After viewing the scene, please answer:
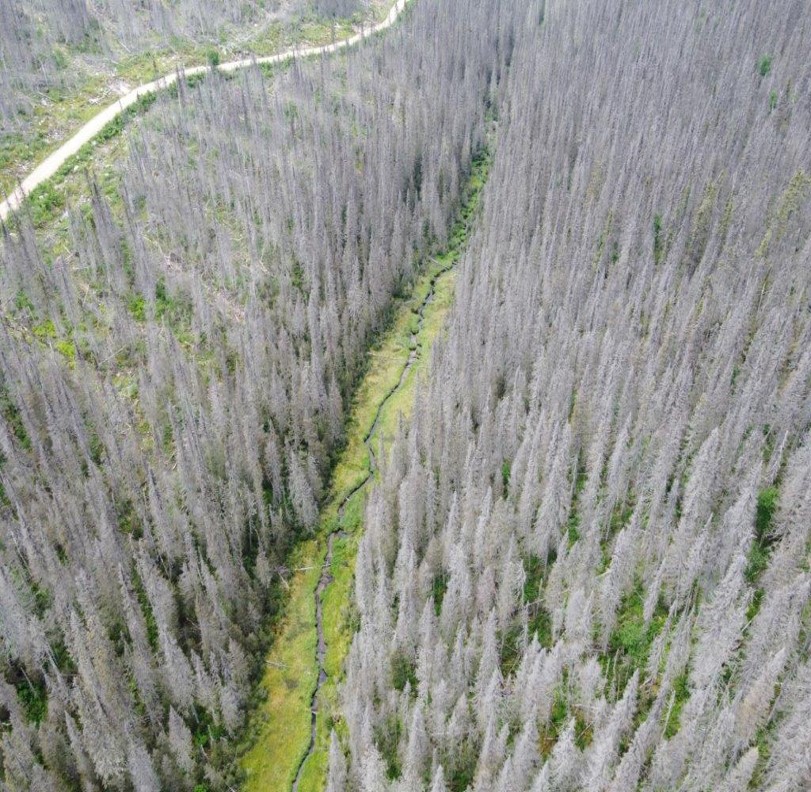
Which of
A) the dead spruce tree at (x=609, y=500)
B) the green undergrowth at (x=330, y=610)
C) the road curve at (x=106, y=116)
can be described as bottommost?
the green undergrowth at (x=330, y=610)

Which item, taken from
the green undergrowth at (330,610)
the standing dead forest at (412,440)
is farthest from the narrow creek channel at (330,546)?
the standing dead forest at (412,440)

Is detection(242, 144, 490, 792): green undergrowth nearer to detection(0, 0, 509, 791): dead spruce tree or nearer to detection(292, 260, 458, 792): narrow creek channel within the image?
detection(292, 260, 458, 792): narrow creek channel

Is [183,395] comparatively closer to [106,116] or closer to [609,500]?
[609,500]

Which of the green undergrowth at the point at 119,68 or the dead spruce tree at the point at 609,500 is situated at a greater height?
the green undergrowth at the point at 119,68

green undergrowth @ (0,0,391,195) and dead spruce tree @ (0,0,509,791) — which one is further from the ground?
green undergrowth @ (0,0,391,195)

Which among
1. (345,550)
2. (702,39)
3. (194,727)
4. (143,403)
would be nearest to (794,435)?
(345,550)

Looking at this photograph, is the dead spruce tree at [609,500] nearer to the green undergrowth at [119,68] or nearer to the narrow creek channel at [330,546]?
the narrow creek channel at [330,546]

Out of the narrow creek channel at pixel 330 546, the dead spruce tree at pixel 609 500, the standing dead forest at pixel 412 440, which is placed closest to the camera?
the dead spruce tree at pixel 609 500

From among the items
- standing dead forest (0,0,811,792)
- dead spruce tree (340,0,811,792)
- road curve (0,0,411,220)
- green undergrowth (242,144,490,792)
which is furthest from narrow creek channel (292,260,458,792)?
road curve (0,0,411,220)
